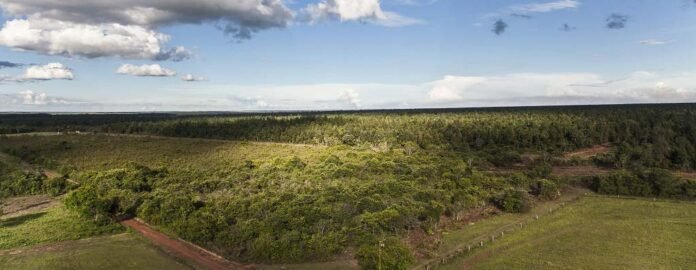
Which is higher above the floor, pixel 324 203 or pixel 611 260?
pixel 324 203

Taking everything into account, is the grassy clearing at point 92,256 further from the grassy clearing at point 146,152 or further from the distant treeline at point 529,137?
the distant treeline at point 529,137

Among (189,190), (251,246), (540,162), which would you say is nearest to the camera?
(251,246)

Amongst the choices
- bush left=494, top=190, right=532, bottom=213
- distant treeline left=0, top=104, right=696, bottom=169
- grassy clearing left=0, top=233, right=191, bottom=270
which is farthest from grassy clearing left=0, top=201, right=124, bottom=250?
distant treeline left=0, top=104, right=696, bottom=169

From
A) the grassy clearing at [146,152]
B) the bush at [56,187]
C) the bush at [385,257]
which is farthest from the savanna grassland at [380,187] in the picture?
the grassy clearing at [146,152]

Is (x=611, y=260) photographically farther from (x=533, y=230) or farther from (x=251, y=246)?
(x=251, y=246)

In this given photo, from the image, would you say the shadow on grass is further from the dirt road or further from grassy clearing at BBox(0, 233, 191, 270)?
the dirt road

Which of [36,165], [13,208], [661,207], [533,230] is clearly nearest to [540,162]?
[661,207]
